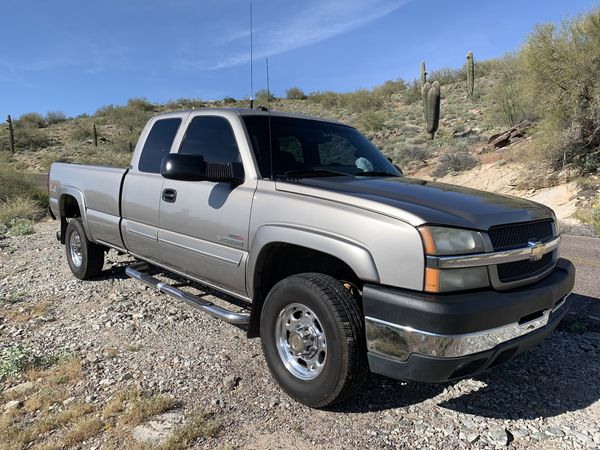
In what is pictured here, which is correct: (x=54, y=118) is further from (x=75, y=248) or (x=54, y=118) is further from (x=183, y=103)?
(x=75, y=248)

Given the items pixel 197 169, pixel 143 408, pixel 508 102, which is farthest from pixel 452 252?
pixel 508 102

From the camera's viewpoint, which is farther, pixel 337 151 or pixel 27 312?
pixel 27 312

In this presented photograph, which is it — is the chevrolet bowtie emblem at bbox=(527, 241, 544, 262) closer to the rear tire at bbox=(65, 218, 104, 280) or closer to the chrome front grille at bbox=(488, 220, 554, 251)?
the chrome front grille at bbox=(488, 220, 554, 251)

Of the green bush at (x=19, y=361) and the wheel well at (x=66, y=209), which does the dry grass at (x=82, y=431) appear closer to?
the green bush at (x=19, y=361)

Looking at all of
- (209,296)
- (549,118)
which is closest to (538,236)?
(209,296)

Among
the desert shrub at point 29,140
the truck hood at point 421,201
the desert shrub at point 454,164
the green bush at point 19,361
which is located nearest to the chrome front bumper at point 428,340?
the truck hood at point 421,201

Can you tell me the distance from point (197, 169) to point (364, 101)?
4276 cm

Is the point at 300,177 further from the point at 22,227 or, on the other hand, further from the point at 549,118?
the point at 549,118

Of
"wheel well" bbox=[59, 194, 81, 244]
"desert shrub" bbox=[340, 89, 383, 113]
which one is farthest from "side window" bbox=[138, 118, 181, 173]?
"desert shrub" bbox=[340, 89, 383, 113]

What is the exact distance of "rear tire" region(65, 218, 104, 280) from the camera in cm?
604

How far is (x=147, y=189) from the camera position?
474 centimetres

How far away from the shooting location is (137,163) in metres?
5.09

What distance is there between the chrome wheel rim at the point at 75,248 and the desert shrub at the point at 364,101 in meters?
39.3

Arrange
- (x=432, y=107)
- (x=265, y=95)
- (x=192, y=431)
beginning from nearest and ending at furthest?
(x=192, y=431) → (x=265, y=95) → (x=432, y=107)
